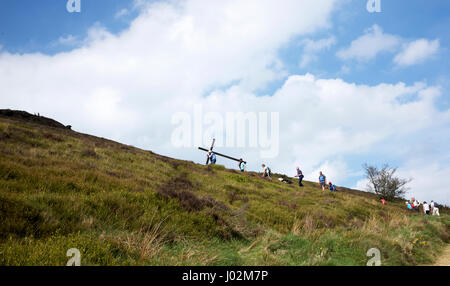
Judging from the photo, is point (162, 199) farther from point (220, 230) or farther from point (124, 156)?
point (124, 156)

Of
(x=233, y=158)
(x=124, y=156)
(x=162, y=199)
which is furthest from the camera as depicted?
(x=233, y=158)

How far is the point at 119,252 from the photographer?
14.6 feet

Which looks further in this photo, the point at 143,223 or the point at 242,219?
the point at 242,219

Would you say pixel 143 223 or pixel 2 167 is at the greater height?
pixel 2 167

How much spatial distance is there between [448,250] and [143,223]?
10482mm

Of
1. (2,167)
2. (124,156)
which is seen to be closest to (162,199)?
(2,167)

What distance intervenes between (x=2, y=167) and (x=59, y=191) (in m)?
2.24
